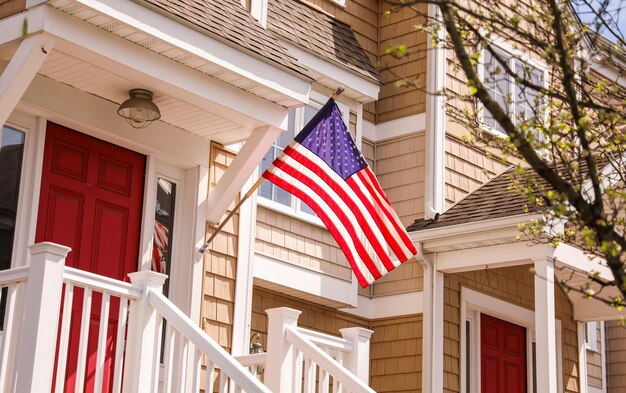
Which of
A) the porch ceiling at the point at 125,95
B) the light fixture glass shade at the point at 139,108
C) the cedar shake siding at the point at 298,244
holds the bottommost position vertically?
the cedar shake siding at the point at 298,244

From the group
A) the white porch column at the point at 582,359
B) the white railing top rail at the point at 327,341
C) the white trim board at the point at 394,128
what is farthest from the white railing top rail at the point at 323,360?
the white porch column at the point at 582,359

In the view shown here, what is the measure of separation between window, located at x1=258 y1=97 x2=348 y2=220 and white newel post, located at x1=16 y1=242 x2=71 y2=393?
4.74 meters

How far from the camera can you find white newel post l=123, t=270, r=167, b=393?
24.3ft

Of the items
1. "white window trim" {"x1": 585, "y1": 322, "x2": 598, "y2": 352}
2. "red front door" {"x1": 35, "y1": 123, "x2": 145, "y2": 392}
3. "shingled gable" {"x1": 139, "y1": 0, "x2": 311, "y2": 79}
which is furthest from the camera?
"white window trim" {"x1": 585, "y1": 322, "x2": 598, "y2": 352}

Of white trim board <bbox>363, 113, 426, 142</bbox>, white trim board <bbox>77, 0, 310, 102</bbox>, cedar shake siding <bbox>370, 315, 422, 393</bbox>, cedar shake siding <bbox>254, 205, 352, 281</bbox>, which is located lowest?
cedar shake siding <bbox>370, 315, 422, 393</bbox>

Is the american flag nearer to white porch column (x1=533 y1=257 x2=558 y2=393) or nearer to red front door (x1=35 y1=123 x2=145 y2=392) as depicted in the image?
red front door (x1=35 y1=123 x2=145 y2=392)

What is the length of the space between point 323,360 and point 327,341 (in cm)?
54

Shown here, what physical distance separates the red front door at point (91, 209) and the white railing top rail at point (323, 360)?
4.58 ft

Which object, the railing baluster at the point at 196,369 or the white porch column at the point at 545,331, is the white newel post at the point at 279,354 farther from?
the white porch column at the point at 545,331

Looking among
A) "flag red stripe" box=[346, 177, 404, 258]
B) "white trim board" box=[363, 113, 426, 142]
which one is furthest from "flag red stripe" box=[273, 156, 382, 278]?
"white trim board" box=[363, 113, 426, 142]

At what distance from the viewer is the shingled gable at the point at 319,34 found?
12.0 meters

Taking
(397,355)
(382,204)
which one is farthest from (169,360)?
(397,355)

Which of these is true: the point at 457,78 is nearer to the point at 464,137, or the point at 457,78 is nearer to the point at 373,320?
the point at 373,320

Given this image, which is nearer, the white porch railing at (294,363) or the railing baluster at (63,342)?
the railing baluster at (63,342)
